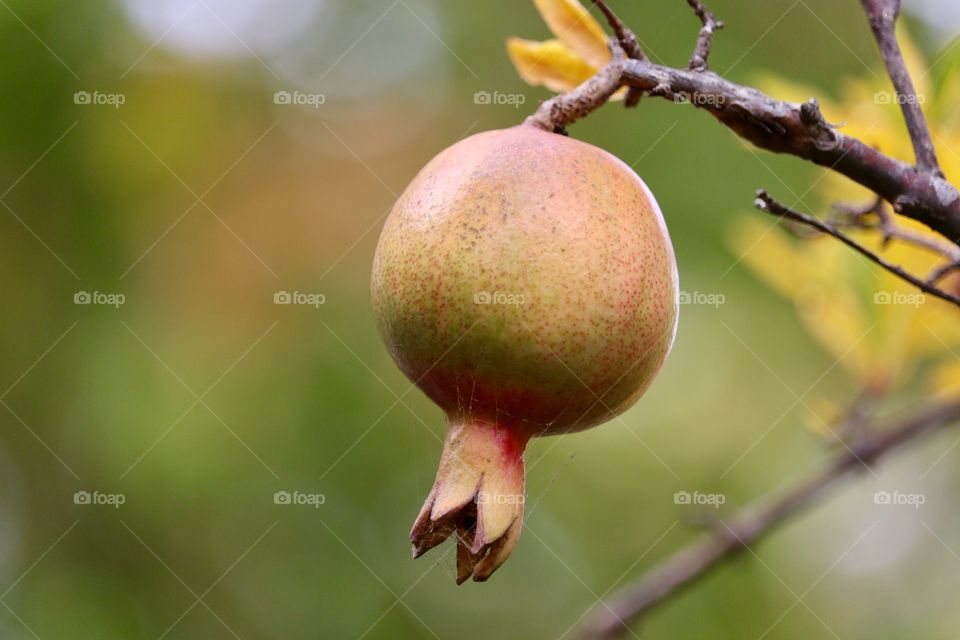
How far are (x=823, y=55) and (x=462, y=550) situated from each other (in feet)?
11.9

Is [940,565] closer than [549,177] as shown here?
No

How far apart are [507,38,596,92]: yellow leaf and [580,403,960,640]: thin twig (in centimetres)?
102

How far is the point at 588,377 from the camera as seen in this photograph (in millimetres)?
1104

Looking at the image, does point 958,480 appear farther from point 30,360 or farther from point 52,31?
point 52,31

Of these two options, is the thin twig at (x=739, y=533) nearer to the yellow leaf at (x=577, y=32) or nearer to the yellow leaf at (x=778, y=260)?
the yellow leaf at (x=778, y=260)

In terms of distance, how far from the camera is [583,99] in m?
1.19

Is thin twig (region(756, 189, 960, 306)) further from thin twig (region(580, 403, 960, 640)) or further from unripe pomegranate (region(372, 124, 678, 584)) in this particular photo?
thin twig (region(580, 403, 960, 640))

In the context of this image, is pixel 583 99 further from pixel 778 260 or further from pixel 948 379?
pixel 948 379

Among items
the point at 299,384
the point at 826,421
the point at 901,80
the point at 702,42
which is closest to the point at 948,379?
the point at 826,421

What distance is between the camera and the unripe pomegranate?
105 cm

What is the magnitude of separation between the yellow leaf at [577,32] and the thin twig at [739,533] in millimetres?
1063

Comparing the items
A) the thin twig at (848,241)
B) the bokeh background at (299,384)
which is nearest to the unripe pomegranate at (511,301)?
the thin twig at (848,241)

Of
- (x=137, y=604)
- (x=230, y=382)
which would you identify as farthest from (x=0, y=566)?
(x=230, y=382)

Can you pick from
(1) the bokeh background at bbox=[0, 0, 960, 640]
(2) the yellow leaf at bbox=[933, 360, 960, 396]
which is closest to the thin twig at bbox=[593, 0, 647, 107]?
(2) the yellow leaf at bbox=[933, 360, 960, 396]
